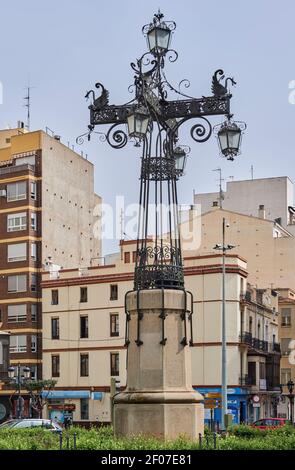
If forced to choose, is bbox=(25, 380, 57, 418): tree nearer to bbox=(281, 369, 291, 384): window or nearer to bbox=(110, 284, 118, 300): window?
bbox=(110, 284, 118, 300): window

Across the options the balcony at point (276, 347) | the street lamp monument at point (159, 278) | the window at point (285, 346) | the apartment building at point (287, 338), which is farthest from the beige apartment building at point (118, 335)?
the street lamp monument at point (159, 278)

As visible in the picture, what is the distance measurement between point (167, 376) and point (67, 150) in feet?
193

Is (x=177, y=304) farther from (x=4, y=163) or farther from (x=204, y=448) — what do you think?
(x=4, y=163)

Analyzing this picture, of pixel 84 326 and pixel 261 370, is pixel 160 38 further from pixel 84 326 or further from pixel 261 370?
pixel 261 370

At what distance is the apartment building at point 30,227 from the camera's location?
68.2 m

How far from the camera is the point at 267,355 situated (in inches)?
2657

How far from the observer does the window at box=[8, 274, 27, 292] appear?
68.7 meters

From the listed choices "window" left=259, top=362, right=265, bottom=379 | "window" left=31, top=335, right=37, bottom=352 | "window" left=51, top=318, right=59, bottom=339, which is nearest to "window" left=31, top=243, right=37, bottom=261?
"window" left=51, top=318, right=59, bottom=339

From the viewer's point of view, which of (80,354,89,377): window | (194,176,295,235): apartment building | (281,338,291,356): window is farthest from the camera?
(194,176,295,235): apartment building

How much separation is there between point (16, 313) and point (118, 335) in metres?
9.09

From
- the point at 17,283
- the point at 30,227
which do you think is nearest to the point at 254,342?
the point at 17,283

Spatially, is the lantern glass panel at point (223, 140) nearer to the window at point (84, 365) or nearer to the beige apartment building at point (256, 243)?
the window at point (84, 365)

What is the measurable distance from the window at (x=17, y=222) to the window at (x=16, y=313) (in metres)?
5.68

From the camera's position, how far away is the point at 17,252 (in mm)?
69438
